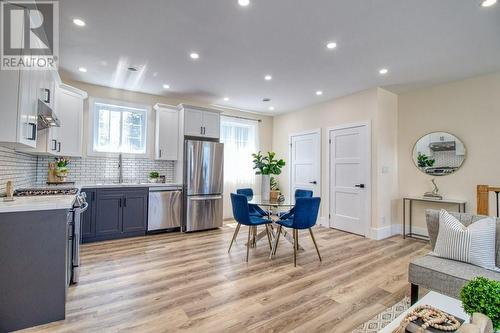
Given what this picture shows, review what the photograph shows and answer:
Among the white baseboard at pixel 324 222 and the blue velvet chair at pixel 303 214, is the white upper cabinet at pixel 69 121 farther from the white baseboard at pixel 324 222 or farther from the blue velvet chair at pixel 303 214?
the white baseboard at pixel 324 222

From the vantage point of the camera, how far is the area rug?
189 centimetres

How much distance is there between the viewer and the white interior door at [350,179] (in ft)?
15.0

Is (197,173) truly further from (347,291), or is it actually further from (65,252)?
(347,291)

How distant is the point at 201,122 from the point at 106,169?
2.05 metres

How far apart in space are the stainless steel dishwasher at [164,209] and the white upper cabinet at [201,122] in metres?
1.25

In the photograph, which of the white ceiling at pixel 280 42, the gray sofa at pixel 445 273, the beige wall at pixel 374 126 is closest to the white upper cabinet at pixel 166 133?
the white ceiling at pixel 280 42

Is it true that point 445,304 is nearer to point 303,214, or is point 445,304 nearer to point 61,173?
point 303,214

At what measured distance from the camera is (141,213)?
172 inches

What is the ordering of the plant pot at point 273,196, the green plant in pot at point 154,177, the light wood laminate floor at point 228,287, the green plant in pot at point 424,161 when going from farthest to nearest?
the green plant in pot at point 154,177, the green plant in pot at point 424,161, the plant pot at point 273,196, the light wood laminate floor at point 228,287

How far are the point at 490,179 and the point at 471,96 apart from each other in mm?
1377

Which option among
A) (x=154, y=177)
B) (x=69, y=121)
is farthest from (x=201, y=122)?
(x=69, y=121)

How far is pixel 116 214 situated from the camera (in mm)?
4156

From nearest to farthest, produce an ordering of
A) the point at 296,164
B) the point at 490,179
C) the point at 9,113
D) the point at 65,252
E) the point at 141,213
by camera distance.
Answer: the point at 9,113 < the point at 65,252 < the point at 490,179 < the point at 141,213 < the point at 296,164

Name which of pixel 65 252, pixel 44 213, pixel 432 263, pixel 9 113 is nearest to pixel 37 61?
pixel 9 113
